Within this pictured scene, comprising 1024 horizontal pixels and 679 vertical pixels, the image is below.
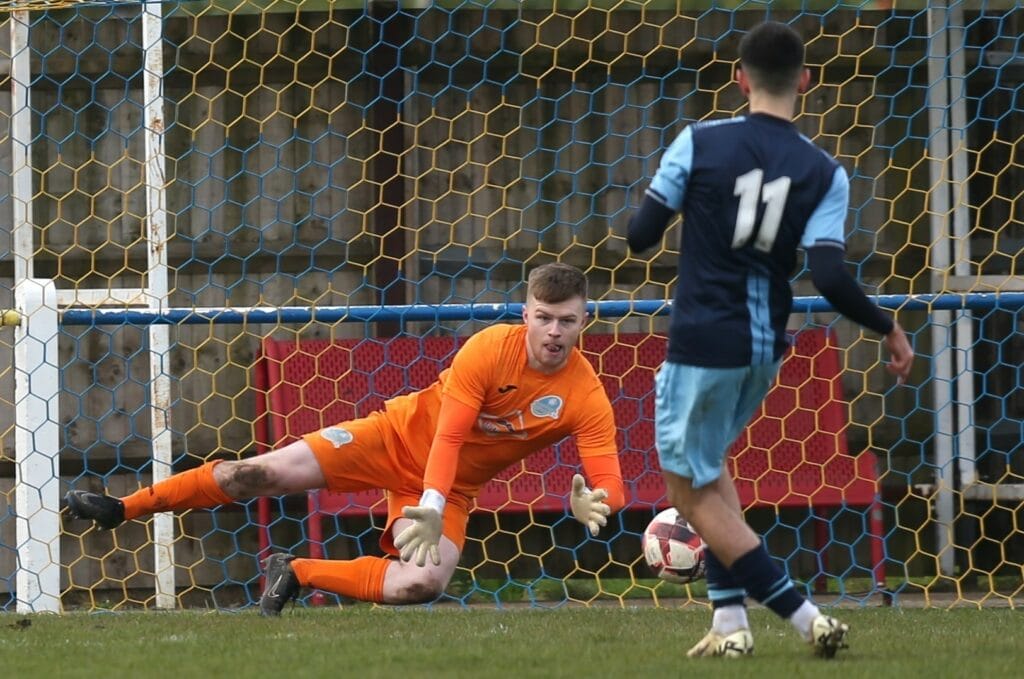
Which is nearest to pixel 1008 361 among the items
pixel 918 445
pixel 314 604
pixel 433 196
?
pixel 918 445

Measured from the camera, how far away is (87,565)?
704 cm

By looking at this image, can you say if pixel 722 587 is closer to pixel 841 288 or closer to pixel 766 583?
pixel 766 583

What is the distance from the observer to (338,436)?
525cm

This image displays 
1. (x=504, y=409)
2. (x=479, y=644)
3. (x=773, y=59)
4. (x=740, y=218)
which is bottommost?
(x=479, y=644)

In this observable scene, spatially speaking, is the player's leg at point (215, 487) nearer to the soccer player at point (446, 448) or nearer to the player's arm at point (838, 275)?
the soccer player at point (446, 448)

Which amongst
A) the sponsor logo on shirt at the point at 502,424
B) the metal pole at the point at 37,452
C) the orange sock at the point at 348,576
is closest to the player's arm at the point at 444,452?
the sponsor logo on shirt at the point at 502,424

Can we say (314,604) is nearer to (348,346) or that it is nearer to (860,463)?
(348,346)

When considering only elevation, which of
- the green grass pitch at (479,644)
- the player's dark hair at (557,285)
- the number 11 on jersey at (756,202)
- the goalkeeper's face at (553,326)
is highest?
the number 11 on jersey at (756,202)

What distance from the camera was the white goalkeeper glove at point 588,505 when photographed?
4.52 m

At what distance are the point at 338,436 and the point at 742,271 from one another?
1816 mm

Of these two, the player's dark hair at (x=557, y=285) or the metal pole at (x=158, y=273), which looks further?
the metal pole at (x=158, y=273)

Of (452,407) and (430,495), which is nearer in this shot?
(430,495)

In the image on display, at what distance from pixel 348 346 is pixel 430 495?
2.42 meters

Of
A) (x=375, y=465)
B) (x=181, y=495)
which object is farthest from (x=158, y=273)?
(x=375, y=465)
